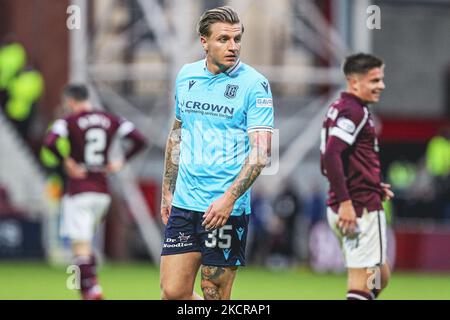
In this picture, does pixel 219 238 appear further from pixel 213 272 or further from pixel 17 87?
pixel 17 87

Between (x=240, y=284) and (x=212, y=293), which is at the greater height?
(x=212, y=293)

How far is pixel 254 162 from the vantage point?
7.37m

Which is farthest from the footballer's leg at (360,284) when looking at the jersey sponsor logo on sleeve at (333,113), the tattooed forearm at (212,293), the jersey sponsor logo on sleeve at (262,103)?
the jersey sponsor logo on sleeve at (262,103)

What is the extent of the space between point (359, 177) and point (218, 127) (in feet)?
5.94

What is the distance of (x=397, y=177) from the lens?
99.7 ft

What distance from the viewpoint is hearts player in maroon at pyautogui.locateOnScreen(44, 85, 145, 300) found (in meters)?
12.5

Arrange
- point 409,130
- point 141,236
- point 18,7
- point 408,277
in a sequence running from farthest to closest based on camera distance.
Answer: point 409,130
point 18,7
point 141,236
point 408,277

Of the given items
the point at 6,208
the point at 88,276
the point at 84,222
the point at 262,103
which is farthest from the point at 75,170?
the point at 6,208

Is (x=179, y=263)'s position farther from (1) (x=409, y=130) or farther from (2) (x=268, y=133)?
(1) (x=409, y=130)

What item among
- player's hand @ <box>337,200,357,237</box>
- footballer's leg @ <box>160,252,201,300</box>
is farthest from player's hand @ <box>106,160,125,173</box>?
footballer's leg @ <box>160,252,201,300</box>

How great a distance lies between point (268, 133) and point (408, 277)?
11.4m

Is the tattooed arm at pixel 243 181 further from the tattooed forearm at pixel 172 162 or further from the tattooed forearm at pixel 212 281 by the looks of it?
the tattooed forearm at pixel 172 162

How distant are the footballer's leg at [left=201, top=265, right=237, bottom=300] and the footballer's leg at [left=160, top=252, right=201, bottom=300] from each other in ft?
0.27
